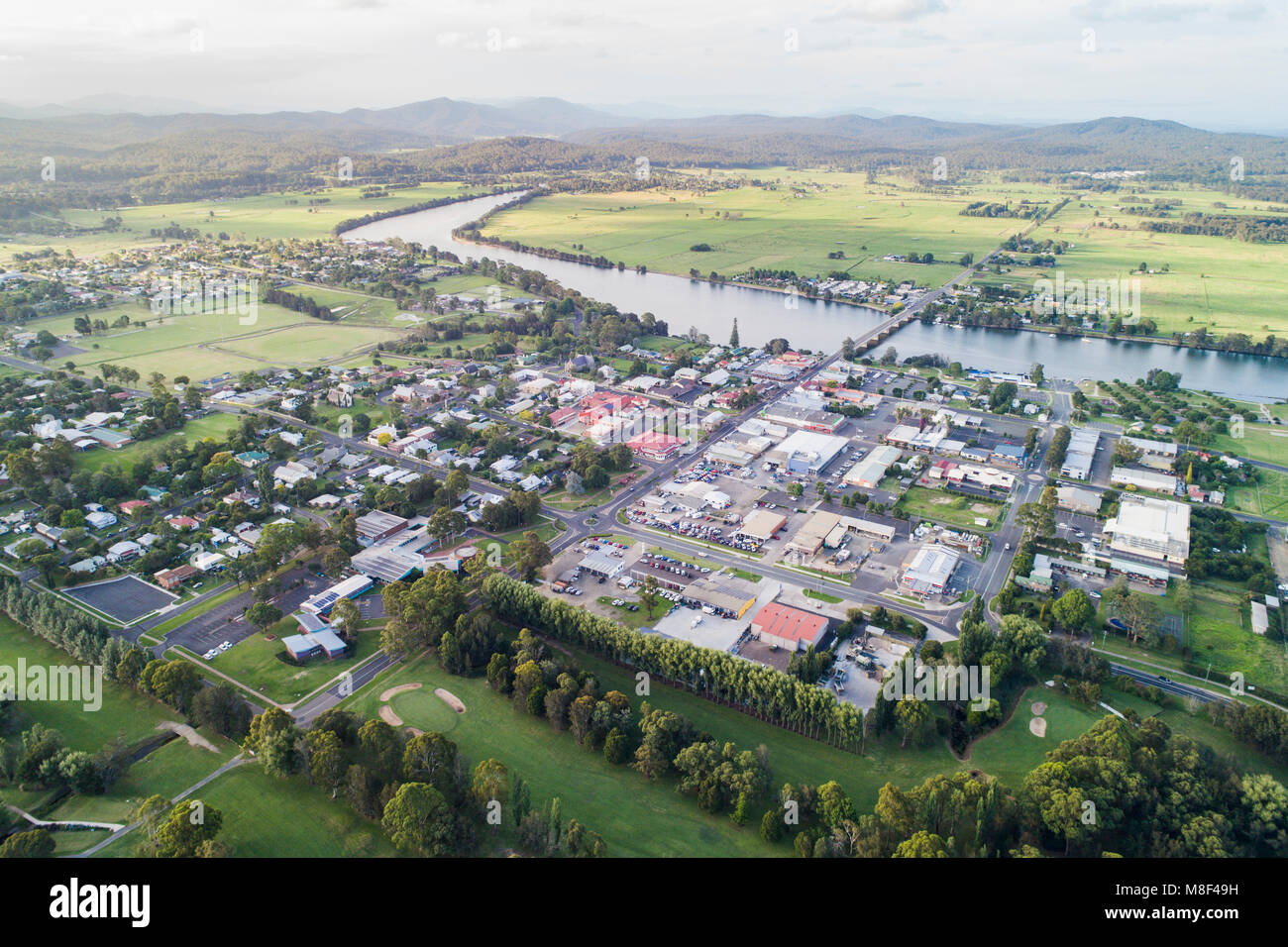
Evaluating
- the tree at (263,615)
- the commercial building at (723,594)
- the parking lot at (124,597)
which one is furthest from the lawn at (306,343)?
the commercial building at (723,594)

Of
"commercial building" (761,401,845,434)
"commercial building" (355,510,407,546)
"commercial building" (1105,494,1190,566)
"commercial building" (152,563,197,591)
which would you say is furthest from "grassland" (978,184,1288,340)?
"commercial building" (152,563,197,591)

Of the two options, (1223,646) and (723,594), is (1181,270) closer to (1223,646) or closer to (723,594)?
(1223,646)

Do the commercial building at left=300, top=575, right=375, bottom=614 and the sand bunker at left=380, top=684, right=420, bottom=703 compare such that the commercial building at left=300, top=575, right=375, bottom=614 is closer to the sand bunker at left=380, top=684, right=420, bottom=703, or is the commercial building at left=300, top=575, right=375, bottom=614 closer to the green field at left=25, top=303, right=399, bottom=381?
the sand bunker at left=380, top=684, right=420, bottom=703

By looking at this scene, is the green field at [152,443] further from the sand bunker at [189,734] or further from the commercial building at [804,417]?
the commercial building at [804,417]

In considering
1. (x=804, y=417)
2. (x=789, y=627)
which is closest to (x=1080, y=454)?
(x=804, y=417)
